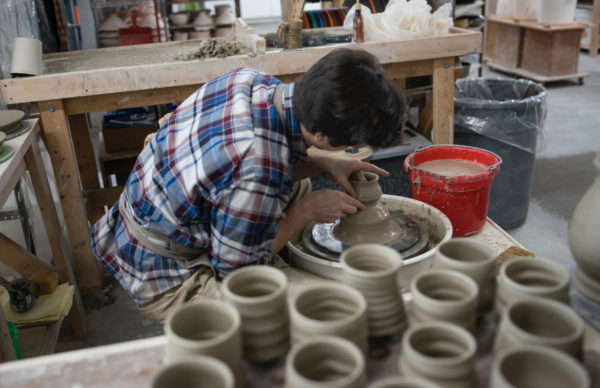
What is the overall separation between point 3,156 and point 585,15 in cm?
867

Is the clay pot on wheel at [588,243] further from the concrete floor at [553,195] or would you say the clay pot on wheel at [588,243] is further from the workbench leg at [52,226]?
the workbench leg at [52,226]

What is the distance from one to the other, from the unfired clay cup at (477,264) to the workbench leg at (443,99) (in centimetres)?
191

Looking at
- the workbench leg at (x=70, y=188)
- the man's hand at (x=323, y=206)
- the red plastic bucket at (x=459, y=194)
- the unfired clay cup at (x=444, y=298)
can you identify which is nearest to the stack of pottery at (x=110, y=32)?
the workbench leg at (x=70, y=188)

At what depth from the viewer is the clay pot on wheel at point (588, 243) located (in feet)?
4.75

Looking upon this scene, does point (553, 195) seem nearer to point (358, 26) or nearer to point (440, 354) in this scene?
Answer: point (358, 26)

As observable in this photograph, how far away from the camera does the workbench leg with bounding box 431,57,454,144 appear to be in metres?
3.01

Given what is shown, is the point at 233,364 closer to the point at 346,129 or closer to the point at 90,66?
the point at 346,129

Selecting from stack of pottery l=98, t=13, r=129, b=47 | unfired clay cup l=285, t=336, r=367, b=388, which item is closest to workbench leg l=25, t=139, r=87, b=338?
unfired clay cup l=285, t=336, r=367, b=388

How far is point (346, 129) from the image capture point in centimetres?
157

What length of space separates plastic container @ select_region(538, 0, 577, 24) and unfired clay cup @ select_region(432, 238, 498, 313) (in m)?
6.12

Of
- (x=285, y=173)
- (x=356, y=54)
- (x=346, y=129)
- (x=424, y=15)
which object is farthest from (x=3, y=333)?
(x=424, y=15)

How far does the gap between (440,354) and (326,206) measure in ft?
3.10

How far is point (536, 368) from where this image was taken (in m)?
0.91

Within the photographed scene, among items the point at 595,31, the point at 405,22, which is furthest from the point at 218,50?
the point at 595,31
